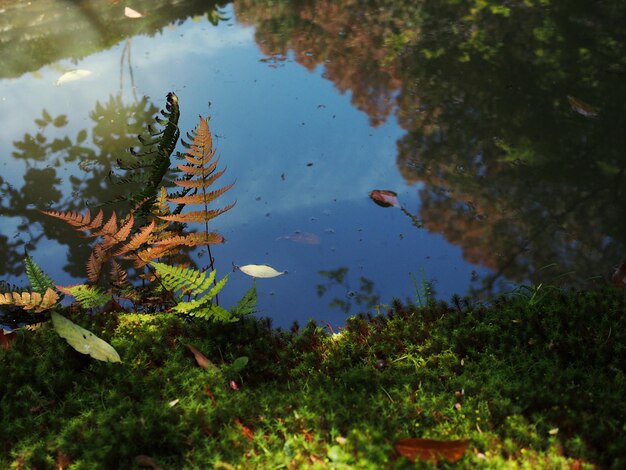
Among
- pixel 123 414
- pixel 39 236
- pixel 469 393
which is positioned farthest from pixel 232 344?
pixel 39 236

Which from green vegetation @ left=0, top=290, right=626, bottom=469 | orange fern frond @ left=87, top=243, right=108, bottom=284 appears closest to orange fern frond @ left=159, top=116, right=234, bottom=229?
orange fern frond @ left=87, top=243, right=108, bottom=284

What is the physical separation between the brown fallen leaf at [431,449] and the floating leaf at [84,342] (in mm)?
1285

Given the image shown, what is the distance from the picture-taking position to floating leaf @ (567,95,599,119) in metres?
4.26

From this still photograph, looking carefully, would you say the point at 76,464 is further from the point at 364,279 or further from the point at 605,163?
the point at 605,163

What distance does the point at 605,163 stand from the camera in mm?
3791

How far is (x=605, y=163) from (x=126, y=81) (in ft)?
13.8

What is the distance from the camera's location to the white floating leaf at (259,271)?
3164 millimetres

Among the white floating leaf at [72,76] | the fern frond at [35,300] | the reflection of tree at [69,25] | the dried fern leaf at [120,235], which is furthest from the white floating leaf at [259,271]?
the reflection of tree at [69,25]

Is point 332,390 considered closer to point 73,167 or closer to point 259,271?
point 259,271

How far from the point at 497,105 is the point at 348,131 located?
4.15ft

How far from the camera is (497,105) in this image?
4.45 meters

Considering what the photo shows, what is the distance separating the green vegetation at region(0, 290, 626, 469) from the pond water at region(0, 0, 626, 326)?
456 mm

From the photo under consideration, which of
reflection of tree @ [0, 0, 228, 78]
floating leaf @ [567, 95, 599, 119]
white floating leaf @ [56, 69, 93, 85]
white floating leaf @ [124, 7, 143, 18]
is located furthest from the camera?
white floating leaf @ [124, 7, 143, 18]

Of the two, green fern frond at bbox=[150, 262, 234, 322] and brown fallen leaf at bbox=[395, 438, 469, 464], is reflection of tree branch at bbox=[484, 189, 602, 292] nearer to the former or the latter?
brown fallen leaf at bbox=[395, 438, 469, 464]
